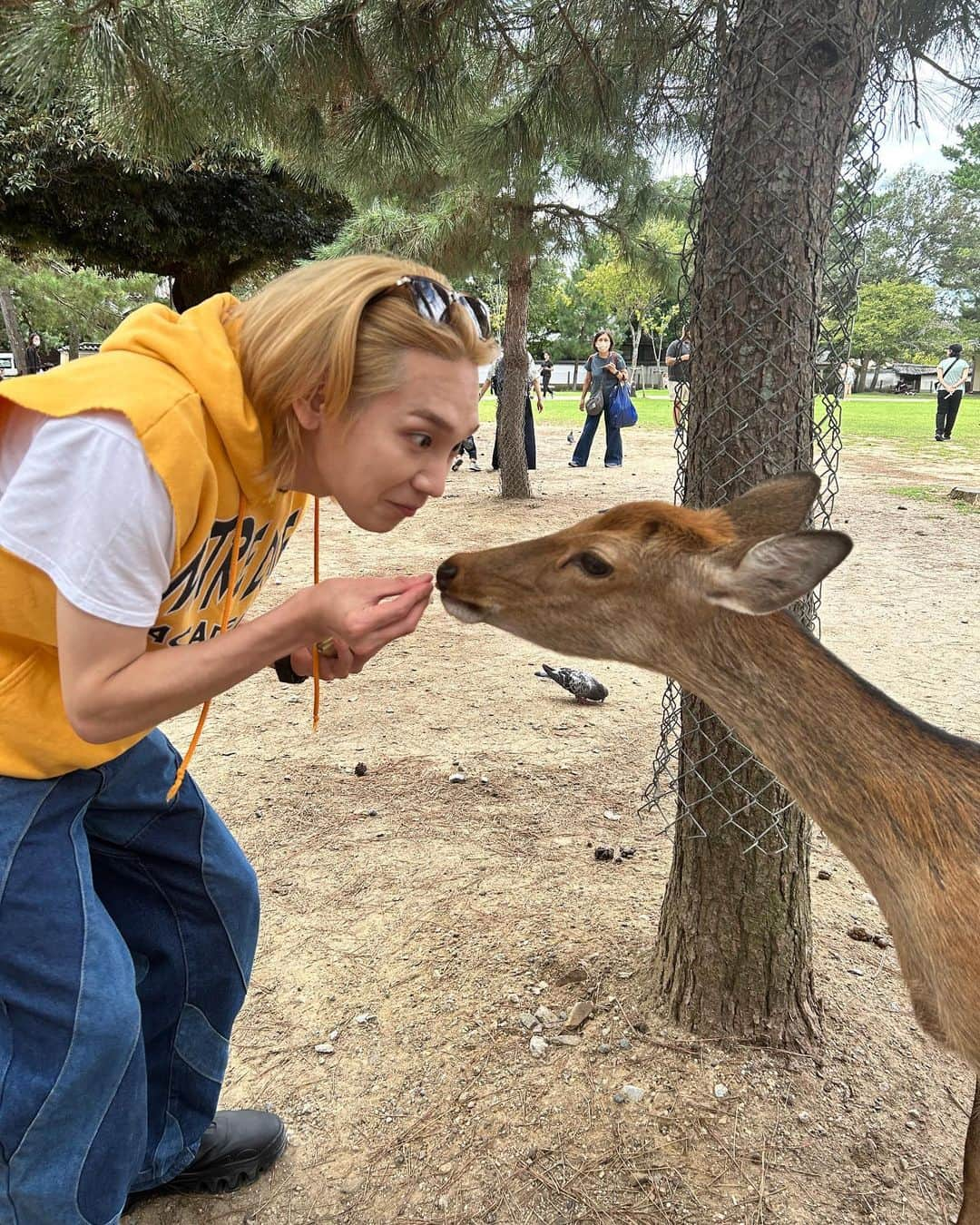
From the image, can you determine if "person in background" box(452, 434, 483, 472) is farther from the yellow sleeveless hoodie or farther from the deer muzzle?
the yellow sleeveless hoodie

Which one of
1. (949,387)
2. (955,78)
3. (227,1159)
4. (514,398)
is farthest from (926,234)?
(227,1159)

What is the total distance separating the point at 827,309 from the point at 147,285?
87.0 feet

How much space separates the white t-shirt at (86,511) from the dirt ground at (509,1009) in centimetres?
165

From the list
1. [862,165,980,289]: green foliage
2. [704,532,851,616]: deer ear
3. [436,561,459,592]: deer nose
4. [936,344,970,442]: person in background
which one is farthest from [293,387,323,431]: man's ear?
[862,165,980,289]: green foliage

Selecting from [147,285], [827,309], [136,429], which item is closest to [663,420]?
[147,285]

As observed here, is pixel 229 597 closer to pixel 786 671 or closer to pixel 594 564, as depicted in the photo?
pixel 594 564

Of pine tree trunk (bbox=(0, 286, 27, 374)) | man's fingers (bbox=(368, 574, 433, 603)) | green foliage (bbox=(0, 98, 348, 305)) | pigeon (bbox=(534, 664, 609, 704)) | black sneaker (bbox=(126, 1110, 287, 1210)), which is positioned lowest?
black sneaker (bbox=(126, 1110, 287, 1210))

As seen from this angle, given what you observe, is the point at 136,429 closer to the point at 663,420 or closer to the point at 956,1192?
the point at 956,1192

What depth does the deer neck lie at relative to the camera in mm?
1650

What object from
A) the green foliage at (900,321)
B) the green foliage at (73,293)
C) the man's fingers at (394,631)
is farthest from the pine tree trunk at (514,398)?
the green foliage at (900,321)

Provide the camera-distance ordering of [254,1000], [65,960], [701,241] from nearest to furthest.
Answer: [65,960] → [701,241] → [254,1000]

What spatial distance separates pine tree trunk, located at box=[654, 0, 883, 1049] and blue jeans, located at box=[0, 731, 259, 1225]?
1.33 m

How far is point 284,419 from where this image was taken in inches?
61.4

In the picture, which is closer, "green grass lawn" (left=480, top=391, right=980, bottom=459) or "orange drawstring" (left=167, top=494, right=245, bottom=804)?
"orange drawstring" (left=167, top=494, right=245, bottom=804)
